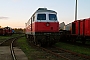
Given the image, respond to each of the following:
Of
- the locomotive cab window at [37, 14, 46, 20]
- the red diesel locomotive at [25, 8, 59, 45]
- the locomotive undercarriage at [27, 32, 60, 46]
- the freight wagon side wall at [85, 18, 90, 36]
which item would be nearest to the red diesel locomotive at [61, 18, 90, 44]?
the freight wagon side wall at [85, 18, 90, 36]

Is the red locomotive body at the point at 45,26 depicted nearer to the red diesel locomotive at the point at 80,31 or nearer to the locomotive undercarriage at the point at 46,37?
the locomotive undercarriage at the point at 46,37

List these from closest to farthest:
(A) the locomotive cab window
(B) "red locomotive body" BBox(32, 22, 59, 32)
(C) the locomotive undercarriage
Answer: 1. (C) the locomotive undercarriage
2. (B) "red locomotive body" BBox(32, 22, 59, 32)
3. (A) the locomotive cab window

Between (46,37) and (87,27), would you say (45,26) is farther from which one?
(87,27)

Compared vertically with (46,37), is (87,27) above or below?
above

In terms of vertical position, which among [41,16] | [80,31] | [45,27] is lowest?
[80,31]

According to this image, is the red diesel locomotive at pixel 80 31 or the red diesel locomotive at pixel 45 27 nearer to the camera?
the red diesel locomotive at pixel 45 27

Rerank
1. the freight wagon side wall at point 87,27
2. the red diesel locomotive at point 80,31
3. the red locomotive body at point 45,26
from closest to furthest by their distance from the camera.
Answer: the red locomotive body at point 45,26 < the freight wagon side wall at point 87,27 < the red diesel locomotive at point 80,31

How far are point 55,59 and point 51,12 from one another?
26.0 feet

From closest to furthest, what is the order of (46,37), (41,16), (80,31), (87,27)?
(46,37)
(41,16)
(87,27)
(80,31)

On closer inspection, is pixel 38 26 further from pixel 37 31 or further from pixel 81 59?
pixel 81 59

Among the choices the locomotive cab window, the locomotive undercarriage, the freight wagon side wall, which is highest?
the locomotive cab window

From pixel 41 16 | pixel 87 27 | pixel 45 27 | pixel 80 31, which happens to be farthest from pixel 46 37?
pixel 80 31

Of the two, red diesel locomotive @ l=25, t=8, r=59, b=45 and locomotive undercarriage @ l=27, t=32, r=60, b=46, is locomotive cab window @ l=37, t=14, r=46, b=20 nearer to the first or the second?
red diesel locomotive @ l=25, t=8, r=59, b=45

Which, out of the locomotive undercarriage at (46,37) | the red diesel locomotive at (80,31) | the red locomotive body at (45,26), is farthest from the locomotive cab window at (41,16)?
the red diesel locomotive at (80,31)
